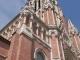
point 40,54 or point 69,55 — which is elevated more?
point 69,55

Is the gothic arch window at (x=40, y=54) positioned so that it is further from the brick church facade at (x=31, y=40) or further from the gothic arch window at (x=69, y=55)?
the gothic arch window at (x=69, y=55)

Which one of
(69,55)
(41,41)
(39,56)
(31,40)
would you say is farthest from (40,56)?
(69,55)

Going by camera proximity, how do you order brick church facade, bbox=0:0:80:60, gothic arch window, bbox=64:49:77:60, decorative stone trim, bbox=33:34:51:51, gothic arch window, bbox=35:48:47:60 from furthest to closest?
gothic arch window, bbox=64:49:77:60
decorative stone trim, bbox=33:34:51:51
gothic arch window, bbox=35:48:47:60
brick church facade, bbox=0:0:80:60

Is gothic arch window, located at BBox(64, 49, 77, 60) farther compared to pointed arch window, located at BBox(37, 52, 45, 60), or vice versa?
gothic arch window, located at BBox(64, 49, 77, 60)

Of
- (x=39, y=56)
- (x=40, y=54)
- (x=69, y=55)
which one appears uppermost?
(x=69, y=55)

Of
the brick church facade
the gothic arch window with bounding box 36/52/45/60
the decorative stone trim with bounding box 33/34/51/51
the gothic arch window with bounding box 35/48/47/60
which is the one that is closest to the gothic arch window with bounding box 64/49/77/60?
the brick church facade

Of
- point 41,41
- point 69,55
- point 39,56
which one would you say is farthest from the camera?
point 69,55

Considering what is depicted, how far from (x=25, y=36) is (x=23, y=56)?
1.89 m

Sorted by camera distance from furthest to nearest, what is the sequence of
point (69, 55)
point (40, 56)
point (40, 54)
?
point (69, 55), point (40, 54), point (40, 56)

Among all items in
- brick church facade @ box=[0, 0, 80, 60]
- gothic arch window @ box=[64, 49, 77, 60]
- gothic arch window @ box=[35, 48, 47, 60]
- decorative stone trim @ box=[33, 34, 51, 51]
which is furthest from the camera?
gothic arch window @ box=[64, 49, 77, 60]

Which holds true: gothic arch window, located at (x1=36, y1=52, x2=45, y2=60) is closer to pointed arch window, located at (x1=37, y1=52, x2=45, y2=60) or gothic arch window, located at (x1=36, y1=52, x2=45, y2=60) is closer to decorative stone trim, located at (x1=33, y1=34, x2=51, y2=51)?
pointed arch window, located at (x1=37, y1=52, x2=45, y2=60)

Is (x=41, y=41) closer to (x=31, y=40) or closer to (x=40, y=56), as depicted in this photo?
(x=40, y=56)

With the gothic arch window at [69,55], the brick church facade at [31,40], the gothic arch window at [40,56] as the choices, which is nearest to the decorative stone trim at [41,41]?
the brick church facade at [31,40]

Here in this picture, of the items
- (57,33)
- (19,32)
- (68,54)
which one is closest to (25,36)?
(19,32)
